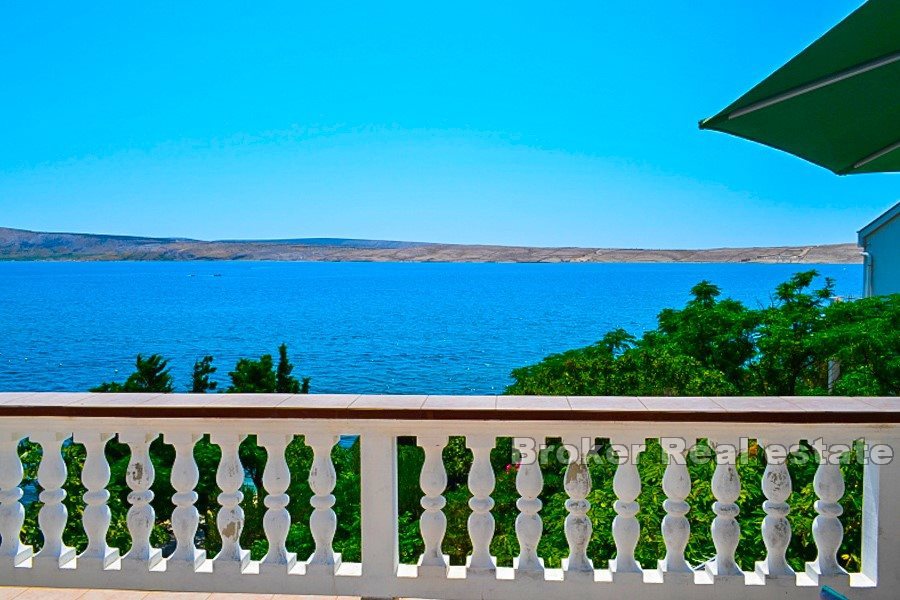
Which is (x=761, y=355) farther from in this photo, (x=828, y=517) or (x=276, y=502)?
(x=276, y=502)

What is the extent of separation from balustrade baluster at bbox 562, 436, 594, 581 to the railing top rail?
0.19 m

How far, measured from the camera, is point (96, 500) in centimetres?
267

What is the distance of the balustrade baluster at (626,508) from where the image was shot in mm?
2543

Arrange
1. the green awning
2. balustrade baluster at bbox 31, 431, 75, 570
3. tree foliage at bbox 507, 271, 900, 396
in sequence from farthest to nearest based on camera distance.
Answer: tree foliage at bbox 507, 271, 900, 396 → balustrade baluster at bbox 31, 431, 75, 570 → the green awning

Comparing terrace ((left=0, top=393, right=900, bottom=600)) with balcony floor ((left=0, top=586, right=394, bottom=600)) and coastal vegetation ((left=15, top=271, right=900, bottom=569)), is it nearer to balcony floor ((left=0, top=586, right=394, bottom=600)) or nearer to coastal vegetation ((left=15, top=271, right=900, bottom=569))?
balcony floor ((left=0, top=586, right=394, bottom=600))

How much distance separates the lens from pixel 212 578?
106 inches

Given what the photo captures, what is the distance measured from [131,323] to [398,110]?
37.9 metres

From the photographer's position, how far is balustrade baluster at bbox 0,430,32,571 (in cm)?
267

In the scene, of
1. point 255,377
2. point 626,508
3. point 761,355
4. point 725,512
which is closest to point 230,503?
→ point 626,508

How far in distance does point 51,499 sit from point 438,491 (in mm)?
1589

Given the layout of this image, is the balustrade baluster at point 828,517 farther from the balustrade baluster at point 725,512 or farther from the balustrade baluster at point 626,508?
the balustrade baluster at point 626,508

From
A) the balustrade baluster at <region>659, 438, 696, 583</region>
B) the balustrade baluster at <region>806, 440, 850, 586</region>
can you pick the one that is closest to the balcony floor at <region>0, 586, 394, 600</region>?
the balustrade baluster at <region>659, 438, 696, 583</region>

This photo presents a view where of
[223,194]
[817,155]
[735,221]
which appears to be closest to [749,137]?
[817,155]

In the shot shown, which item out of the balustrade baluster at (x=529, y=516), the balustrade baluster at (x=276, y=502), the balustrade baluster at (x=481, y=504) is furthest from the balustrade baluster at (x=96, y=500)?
the balustrade baluster at (x=529, y=516)
